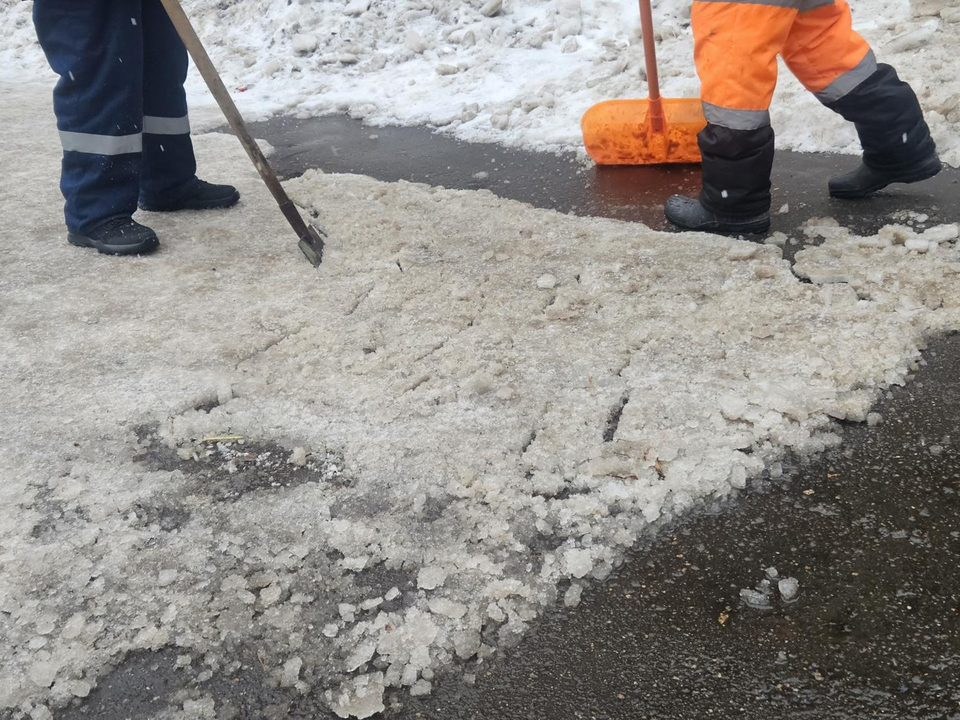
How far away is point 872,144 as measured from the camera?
2.76 meters

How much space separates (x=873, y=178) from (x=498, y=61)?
281 cm

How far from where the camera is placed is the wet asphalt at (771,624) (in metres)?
1.31

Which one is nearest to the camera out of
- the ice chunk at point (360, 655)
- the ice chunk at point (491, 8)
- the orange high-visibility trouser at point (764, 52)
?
the ice chunk at point (360, 655)

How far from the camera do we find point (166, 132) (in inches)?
131

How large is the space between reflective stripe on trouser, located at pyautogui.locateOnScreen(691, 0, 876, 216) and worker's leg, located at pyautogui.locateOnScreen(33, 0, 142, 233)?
2058 mm

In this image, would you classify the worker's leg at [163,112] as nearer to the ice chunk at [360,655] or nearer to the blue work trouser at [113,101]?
the blue work trouser at [113,101]

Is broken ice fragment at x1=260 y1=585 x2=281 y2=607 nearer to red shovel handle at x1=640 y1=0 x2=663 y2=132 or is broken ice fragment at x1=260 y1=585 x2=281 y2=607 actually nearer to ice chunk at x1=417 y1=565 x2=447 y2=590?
ice chunk at x1=417 y1=565 x2=447 y2=590

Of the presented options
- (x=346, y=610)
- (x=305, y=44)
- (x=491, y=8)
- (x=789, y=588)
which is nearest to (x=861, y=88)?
(x=789, y=588)

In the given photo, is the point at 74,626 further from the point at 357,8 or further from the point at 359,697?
the point at 357,8

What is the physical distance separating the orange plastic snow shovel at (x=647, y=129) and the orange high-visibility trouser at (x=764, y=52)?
0.62 meters

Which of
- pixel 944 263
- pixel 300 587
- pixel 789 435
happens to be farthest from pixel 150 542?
pixel 944 263

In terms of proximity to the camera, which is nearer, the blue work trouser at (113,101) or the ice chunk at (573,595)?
the ice chunk at (573,595)

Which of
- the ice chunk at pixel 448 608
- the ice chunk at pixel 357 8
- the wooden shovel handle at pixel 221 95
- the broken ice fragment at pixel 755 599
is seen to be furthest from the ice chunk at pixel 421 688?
the ice chunk at pixel 357 8

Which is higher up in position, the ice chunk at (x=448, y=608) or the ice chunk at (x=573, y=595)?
the ice chunk at (x=448, y=608)
